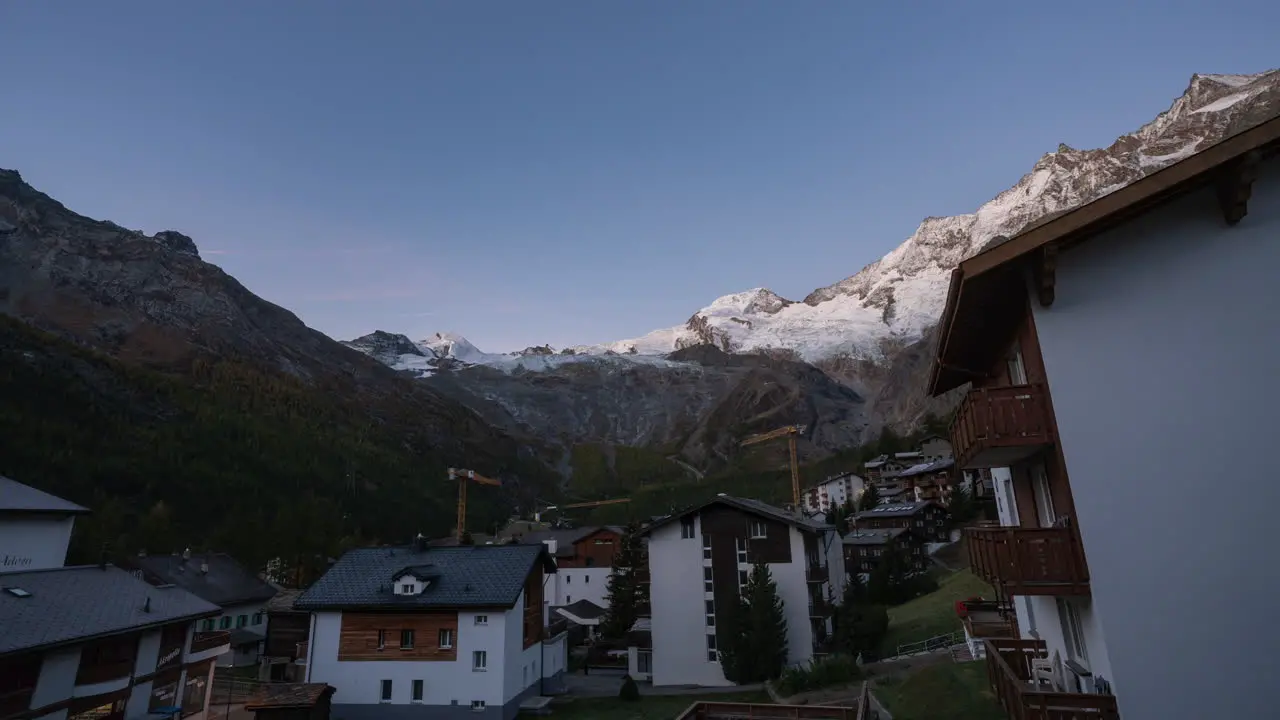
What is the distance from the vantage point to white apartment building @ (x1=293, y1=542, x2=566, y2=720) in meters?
32.5

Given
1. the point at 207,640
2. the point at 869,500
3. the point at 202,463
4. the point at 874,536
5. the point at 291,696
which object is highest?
the point at 202,463

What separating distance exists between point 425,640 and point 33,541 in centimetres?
2052

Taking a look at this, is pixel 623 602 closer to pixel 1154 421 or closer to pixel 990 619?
pixel 990 619

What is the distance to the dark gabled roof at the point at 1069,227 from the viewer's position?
10242 mm

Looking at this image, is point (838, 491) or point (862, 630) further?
point (838, 491)

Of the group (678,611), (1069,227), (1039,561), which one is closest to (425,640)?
(678,611)

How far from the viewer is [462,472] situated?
141 meters

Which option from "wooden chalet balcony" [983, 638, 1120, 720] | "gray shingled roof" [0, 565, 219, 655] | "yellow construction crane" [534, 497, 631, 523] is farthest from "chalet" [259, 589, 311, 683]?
"yellow construction crane" [534, 497, 631, 523]

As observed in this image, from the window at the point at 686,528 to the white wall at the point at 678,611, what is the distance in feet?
0.69

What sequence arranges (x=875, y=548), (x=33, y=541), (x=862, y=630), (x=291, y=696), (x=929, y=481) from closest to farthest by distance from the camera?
(x=291, y=696)
(x=33, y=541)
(x=862, y=630)
(x=875, y=548)
(x=929, y=481)

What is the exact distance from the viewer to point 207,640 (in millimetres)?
30062

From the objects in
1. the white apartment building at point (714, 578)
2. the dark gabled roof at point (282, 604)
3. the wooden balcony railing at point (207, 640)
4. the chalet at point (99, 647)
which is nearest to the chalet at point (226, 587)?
the dark gabled roof at point (282, 604)

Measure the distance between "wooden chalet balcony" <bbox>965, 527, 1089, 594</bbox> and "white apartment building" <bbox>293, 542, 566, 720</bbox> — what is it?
86.8 feet

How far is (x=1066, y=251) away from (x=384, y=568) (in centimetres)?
3622
